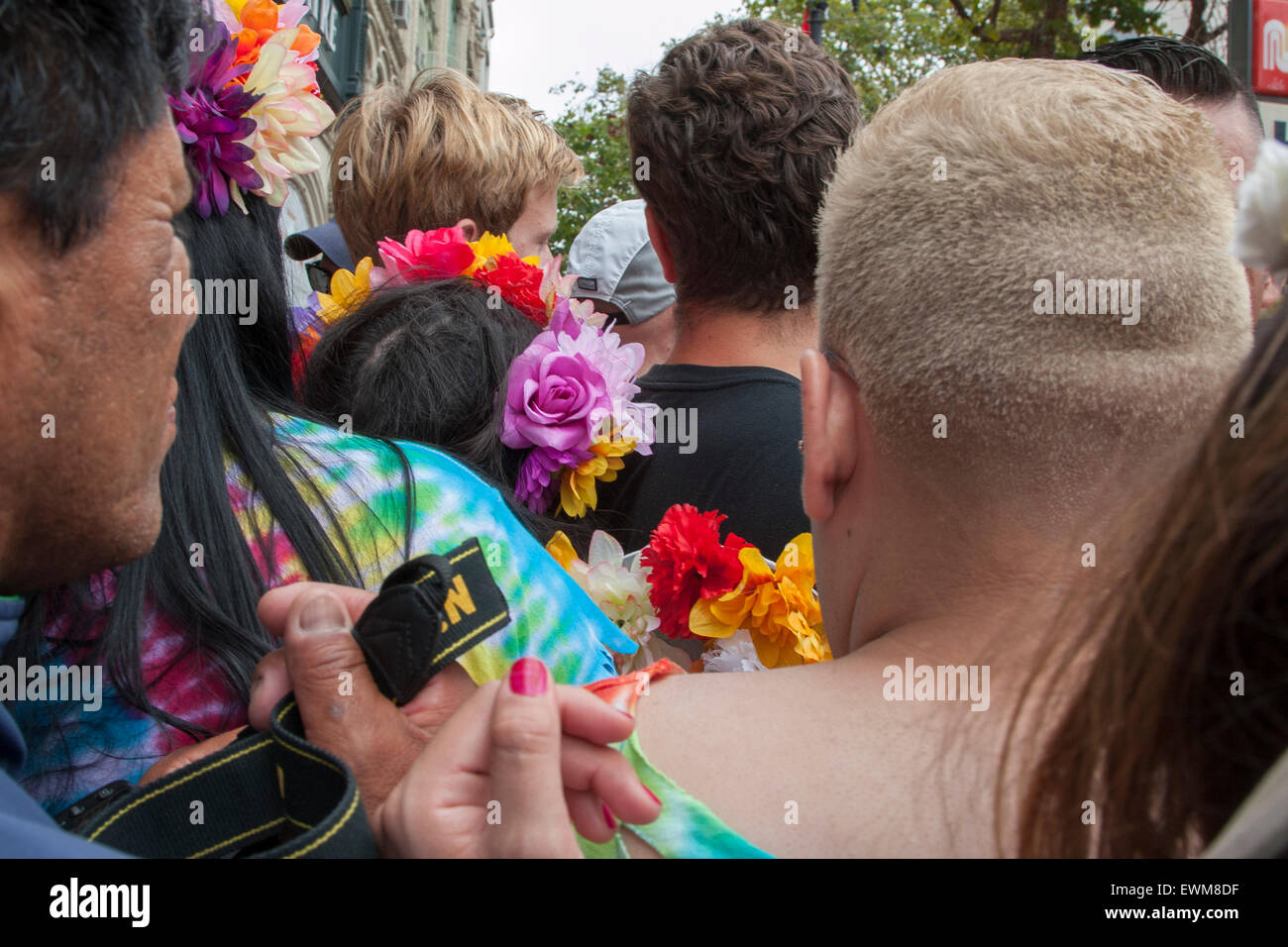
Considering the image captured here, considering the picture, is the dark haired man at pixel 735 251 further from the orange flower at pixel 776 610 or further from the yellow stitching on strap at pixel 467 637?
the yellow stitching on strap at pixel 467 637

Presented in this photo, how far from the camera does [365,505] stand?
1740mm

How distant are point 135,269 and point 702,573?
1258mm

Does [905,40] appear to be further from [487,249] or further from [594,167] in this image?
[487,249]

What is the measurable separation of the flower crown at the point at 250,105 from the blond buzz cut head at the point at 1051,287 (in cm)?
114

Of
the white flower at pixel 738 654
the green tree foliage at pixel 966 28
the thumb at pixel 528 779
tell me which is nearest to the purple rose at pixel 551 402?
the white flower at pixel 738 654

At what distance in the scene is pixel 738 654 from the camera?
2.36 meters

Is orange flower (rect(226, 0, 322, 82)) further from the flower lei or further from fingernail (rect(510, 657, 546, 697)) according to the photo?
fingernail (rect(510, 657, 546, 697))

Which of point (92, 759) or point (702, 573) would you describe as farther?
point (702, 573)

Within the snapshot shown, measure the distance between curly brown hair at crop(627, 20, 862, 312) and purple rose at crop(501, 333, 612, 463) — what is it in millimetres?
384

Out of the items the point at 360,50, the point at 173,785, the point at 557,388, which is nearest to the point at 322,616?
the point at 173,785

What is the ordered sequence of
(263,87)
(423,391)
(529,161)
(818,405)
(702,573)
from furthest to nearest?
(529,161) → (423,391) → (702,573) → (263,87) → (818,405)

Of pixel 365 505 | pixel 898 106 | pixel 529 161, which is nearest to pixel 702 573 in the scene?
pixel 365 505

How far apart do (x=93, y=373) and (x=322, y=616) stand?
1.18ft
